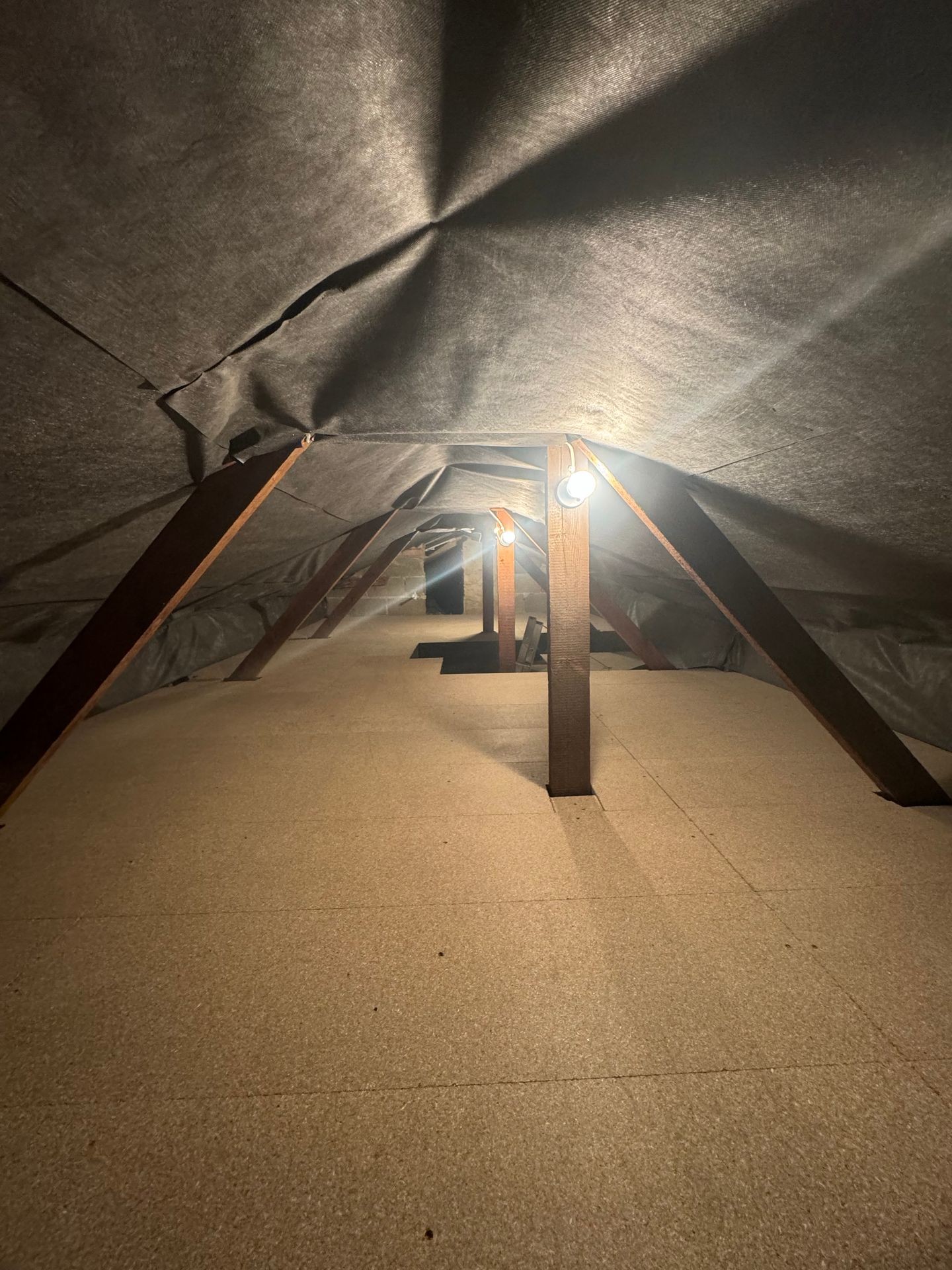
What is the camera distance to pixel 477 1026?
1.22 m

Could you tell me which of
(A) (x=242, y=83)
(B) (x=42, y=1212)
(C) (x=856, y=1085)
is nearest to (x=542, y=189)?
(A) (x=242, y=83)

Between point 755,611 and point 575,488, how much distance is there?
82 centimetres

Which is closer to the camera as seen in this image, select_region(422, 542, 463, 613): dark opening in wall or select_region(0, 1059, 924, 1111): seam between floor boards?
select_region(0, 1059, 924, 1111): seam between floor boards

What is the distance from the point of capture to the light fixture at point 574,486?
2102mm

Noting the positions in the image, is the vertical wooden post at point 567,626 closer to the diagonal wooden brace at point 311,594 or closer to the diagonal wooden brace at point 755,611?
the diagonal wooden brace at point 755,611

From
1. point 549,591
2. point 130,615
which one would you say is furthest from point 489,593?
point 130,615

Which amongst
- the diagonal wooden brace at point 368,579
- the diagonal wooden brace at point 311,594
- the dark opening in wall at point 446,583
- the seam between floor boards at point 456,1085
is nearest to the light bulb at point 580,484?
the seam between floor boards at point 456,1085

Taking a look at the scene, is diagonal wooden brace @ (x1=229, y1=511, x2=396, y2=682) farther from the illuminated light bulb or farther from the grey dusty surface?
the illuminated light bulb

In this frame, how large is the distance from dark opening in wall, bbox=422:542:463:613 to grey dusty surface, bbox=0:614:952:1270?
800cm

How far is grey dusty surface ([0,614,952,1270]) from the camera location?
0.86 metres

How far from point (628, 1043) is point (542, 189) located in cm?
168

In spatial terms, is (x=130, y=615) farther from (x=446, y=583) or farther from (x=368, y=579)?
(x=446, y=583)

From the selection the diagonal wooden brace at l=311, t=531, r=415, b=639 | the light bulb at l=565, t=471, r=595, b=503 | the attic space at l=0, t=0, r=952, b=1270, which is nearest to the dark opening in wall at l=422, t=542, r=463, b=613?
the diagonal wooden brace at l=311, t=531, r=415, b=639

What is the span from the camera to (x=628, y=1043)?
1.17 metres
